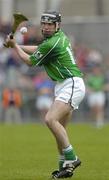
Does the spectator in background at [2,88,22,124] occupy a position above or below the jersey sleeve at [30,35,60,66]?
below

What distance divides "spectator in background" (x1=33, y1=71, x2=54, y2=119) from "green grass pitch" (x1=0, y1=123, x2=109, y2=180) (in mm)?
1317

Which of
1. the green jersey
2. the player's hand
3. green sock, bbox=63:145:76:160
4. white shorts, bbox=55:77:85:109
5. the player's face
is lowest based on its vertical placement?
green sock, bbox=63:145:76:160

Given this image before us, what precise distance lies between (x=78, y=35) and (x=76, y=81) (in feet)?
58.5

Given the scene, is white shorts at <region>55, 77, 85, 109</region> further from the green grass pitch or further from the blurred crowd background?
the blurred crowd background

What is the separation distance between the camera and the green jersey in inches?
471

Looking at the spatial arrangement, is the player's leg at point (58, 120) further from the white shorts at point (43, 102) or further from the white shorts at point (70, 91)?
the white shorts at point (43, 102)

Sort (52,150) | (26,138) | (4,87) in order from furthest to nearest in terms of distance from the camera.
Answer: (4,87) → (26,138) → (52,150)

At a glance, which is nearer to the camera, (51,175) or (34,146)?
(51,175)

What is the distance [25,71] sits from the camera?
2827cm

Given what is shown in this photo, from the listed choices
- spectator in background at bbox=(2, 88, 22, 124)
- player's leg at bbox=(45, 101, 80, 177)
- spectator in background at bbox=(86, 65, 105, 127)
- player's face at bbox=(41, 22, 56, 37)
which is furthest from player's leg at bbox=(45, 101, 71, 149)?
spectator in background at bbox=(2, 88, 22, 124)

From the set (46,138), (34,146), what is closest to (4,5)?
(46,138)

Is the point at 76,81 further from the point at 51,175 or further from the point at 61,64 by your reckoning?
the point at 51,175

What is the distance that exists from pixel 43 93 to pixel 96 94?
174 centimetres

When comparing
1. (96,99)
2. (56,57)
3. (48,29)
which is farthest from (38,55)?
(96,99)
